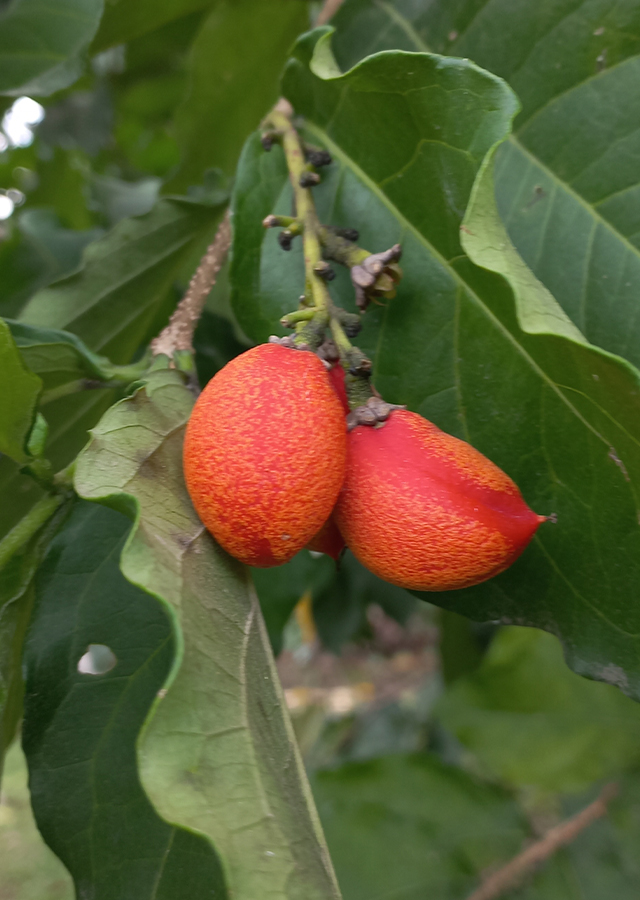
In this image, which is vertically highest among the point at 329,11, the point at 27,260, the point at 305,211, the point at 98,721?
the point at 329,11

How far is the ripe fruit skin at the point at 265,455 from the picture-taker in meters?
0.71

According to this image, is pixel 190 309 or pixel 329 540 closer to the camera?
pixel 329 540

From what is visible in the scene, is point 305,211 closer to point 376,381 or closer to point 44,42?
point 376,381

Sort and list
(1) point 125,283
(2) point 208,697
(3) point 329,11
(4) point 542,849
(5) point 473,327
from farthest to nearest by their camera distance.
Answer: (4) point 542,849 → (3) point 329,11 → (1) point 125,283 → (5) point 473,327 → (2) point 208,697

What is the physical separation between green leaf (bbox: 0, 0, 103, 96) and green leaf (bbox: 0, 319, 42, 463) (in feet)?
2.56

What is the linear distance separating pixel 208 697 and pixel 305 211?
67 cm

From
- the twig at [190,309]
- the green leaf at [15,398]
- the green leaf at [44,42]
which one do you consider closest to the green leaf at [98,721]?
the green leaf at [15,398]

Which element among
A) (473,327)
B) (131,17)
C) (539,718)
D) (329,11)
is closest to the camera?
(473,327)

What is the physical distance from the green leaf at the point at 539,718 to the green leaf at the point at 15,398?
4.78 feet

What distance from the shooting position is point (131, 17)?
167 centimetres

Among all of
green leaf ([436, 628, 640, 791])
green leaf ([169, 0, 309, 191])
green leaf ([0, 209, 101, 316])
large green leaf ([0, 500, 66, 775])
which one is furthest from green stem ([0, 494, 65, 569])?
green leaf ([436, 628, 640, 791])

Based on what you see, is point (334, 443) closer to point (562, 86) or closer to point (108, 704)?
point (108, 704)

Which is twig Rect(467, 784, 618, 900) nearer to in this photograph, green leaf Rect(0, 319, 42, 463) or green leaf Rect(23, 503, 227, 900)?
green leaf Rect(23, 503, 227, 900)

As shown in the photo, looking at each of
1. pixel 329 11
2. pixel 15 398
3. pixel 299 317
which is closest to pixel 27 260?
pixel 329 11
